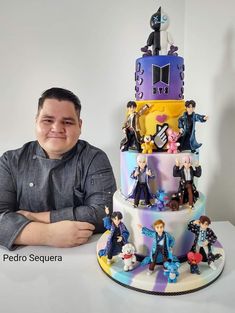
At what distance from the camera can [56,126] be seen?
0.96 meters

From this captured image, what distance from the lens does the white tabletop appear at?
610mm

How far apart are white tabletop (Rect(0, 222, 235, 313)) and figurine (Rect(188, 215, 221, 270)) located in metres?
0.05

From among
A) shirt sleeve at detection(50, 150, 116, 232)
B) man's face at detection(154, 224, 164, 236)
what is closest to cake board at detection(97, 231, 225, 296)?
man's face at detection(154, 224, 164, 236)

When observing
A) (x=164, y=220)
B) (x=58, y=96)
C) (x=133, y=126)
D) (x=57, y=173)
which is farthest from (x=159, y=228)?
(x=58, y=96)

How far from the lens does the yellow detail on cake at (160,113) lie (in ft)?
2.47

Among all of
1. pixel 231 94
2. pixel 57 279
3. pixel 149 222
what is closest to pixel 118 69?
pixel 231 94

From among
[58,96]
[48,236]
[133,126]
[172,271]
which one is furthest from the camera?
[58,96]

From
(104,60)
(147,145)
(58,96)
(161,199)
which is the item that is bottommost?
(161,199)

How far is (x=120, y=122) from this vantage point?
1109mm

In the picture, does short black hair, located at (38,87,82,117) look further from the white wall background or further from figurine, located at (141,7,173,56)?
figurine, located at (141,7,173,56)

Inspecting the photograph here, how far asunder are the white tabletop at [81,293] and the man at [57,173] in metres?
0.18

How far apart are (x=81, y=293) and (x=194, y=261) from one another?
0.28 m

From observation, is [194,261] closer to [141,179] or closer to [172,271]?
[172,271]

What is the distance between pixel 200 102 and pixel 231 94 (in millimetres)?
210
